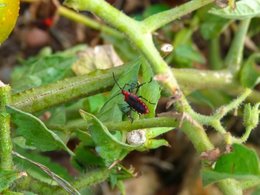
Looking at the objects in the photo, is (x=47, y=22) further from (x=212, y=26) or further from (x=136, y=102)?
(x=136, y=102)

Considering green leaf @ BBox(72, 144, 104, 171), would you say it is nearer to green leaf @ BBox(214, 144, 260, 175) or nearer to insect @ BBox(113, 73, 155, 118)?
insect @ BBox(113, 73, 155, 118)

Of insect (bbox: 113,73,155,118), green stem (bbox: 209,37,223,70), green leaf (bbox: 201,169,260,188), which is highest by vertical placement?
insect (bbox: 113,73,155,118)

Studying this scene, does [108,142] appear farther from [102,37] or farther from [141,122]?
[102,37]

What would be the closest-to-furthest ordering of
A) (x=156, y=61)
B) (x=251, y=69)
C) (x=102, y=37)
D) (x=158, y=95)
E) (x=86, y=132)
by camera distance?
(x=156, y=61)
(x=158, y=95)
(x=86, y=132)
(x=251, y=69)
(x=102, y=37)

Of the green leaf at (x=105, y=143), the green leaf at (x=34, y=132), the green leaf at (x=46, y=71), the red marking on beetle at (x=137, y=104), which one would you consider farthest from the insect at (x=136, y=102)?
the green leaf at (x=46, y=71)

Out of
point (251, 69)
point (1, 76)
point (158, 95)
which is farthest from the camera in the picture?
point (1, 76)

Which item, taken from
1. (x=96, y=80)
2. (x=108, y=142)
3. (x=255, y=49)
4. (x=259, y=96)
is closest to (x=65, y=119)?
(x=96, y=80)

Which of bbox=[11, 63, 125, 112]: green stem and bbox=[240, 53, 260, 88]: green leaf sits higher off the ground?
bbox=[11, 63, 125, 112]: green stem

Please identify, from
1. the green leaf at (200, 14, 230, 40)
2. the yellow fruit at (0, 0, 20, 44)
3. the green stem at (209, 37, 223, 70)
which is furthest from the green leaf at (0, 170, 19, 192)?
the green stem at (209, 37, 223, 70)
